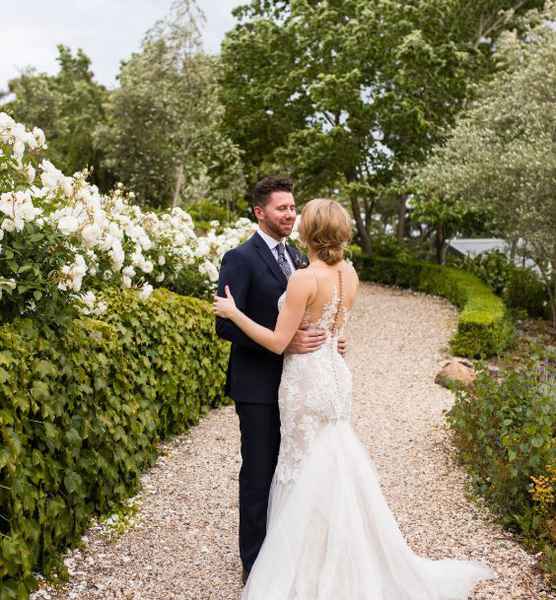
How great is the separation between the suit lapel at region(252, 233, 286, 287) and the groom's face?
0.07 m

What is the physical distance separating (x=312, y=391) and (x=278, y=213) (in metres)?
0.88

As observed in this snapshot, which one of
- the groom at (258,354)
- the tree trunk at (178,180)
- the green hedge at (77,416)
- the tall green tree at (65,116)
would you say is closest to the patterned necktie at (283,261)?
the groom at (258,354)

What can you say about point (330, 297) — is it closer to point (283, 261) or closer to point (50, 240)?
point (283, 261)

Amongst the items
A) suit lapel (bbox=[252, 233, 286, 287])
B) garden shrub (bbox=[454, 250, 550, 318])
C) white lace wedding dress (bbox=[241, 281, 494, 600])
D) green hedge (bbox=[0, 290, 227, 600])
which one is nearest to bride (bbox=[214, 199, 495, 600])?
white lace wedding dress (bbox=[241, 281, 494, 600])

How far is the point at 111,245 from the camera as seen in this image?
4770 millimetres

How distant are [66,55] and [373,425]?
40088 mm

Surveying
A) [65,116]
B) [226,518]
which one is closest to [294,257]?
[226,518]

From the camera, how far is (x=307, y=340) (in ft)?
10.9

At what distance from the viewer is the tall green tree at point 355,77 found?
18.2m

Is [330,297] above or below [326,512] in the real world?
above

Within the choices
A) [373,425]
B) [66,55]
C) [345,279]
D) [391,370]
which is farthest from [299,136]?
[66,55]

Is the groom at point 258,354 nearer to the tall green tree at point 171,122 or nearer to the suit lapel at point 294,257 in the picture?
the suit lapel at point 294,257

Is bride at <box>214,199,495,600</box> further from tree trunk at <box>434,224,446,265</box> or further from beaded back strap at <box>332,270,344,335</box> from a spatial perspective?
tree trunk at <box>434,224,446,265</box>

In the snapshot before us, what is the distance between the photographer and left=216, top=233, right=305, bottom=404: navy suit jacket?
11.5ft
